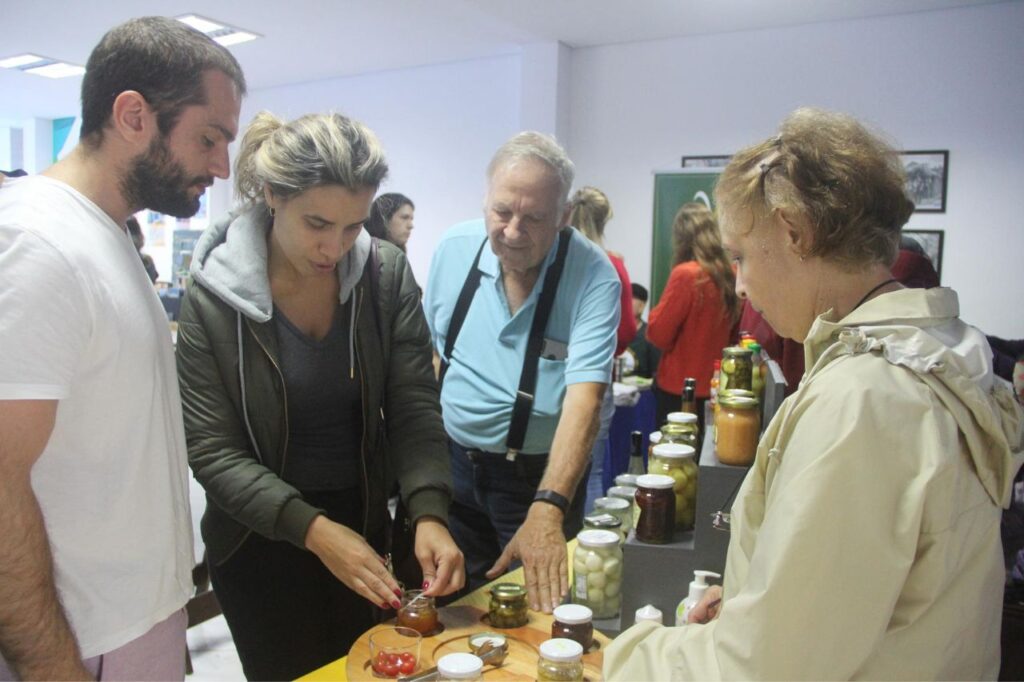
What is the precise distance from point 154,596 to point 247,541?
1.28 feet

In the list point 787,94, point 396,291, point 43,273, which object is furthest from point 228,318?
point 787,94

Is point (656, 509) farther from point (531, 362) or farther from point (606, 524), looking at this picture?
point (531, 362)

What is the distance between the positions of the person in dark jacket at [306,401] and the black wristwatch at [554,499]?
0.20 meters

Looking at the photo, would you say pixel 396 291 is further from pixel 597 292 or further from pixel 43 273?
pixel 43 273

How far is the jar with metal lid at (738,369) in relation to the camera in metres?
1.64

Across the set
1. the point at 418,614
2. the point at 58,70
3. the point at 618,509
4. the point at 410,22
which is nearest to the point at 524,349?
the point at 618,509

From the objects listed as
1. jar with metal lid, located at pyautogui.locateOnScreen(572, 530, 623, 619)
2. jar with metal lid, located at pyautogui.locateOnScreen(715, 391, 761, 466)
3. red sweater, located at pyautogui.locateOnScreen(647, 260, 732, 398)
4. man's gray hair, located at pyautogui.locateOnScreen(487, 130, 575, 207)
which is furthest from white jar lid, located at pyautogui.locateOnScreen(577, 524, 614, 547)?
red sweater, located at pyautogui.locateOnScreen(647, 260, 732, 398)

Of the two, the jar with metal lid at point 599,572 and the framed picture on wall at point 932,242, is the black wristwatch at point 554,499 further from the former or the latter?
the framed picture on wall at point 932,242

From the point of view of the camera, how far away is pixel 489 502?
1.93m

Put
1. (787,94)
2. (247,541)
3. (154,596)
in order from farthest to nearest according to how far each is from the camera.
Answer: (787,94) → (247,541) → (154,596)

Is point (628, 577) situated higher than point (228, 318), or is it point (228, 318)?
point (228, 318)

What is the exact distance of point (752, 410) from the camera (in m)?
1.38

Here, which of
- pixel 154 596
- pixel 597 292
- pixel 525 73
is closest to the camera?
pixel 154 596

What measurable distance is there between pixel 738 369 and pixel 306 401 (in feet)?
2.88
